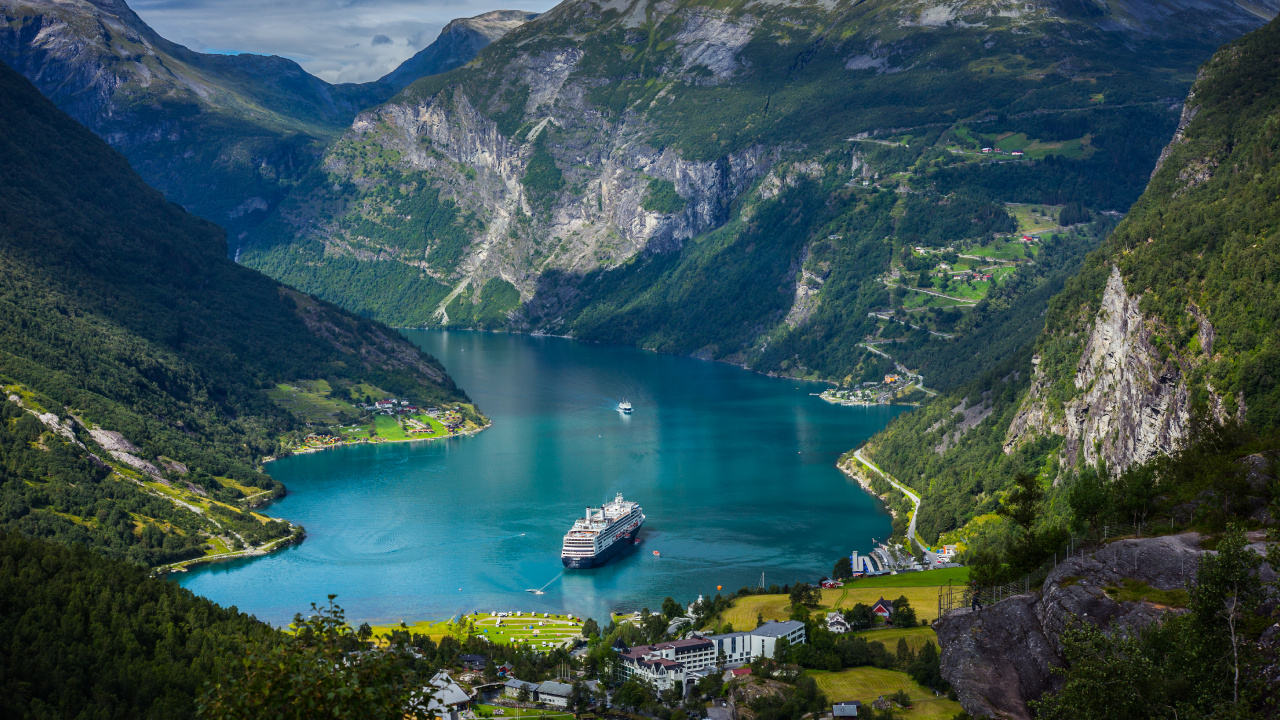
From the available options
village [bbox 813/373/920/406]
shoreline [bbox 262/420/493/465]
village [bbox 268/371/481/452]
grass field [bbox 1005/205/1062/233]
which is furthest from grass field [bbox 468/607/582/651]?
grass field [bbox 1005/205/1062/233]

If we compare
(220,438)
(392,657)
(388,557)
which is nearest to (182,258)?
(220,438)

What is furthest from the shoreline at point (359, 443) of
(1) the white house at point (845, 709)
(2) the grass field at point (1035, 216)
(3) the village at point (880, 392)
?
(2) the grass field at point (1035, 216)

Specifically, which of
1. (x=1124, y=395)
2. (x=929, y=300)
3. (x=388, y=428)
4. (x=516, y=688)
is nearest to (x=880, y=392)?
(x=929, y=300)

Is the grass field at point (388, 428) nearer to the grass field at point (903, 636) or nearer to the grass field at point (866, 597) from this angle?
the grass field at point (866, 597)

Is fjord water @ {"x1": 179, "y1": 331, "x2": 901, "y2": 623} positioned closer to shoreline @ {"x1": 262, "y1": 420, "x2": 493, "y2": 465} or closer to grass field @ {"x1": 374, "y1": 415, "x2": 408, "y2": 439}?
shoreline @ {"x1": 262, "y1": 420, "x2": 493, "y2": 465}

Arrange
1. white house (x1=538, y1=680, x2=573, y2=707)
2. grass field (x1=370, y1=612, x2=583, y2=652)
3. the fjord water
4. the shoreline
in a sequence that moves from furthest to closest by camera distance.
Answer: the shoreline, the fjord water, grass field (x1=370, y1=612, x2=583, y2=652), white house (x1=538, y1=680, x2=573, y2=707)
